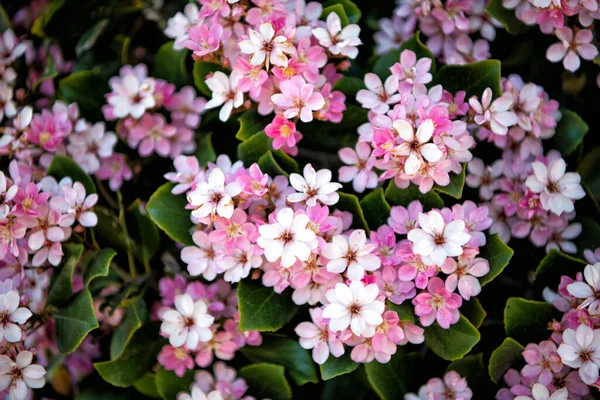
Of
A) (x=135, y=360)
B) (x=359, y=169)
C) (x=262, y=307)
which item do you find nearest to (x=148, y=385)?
(x=135, y=360)

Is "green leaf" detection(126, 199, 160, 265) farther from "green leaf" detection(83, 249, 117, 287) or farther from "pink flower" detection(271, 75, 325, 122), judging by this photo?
"pink flower" detection(271, 75, 325, 122)

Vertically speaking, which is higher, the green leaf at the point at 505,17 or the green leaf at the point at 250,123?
the green leaf at the point at 505,17

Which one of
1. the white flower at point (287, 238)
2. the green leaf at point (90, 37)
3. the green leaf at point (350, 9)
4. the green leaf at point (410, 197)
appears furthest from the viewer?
the green leaf at point (90, 37)

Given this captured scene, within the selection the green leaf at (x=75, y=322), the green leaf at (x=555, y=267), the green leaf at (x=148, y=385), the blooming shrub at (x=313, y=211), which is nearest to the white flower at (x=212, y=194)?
the blooming shrub at (x=313, y=211)

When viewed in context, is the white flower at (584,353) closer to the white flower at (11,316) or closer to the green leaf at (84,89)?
the white flower at (11,316)

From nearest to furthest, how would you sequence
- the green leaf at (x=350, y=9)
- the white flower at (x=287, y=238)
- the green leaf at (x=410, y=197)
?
the white flower at (x=287, y=238), the green leaf at (x=410, y=197), the green leaf at (x=350, y=9)

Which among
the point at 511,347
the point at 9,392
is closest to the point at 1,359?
the point at 9,392

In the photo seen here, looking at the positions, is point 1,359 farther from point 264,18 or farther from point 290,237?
point 264,18

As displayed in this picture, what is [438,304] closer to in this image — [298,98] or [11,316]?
[298,98]
